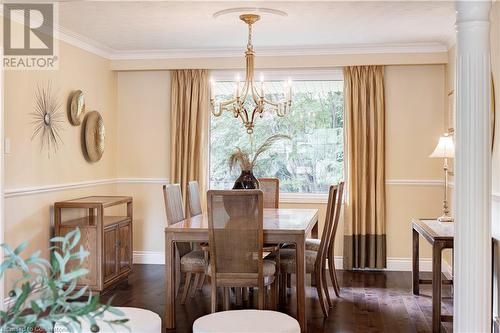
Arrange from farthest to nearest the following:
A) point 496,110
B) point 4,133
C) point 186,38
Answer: point 186,38, point 4,133, point 496,110

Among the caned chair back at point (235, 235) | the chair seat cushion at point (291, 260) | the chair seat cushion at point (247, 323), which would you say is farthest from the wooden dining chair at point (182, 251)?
the chair seat cushion at point (247, 323)

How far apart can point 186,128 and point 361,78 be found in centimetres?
210

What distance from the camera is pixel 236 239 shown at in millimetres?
4012

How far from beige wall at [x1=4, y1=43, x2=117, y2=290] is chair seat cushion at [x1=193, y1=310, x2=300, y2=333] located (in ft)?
7.92

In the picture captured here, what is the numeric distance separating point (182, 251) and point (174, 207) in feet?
1.25

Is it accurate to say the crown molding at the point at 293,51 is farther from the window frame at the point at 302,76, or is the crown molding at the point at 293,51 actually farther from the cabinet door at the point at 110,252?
the cabinet door at the point at 110,252

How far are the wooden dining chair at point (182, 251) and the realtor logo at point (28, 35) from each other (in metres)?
1.65

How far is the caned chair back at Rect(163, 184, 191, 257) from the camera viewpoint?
4.66 m

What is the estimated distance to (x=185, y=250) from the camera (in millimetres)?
4852

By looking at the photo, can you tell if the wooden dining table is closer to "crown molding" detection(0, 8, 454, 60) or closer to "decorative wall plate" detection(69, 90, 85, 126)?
"decorative wall plate" detection(69, 90, 85, 126)

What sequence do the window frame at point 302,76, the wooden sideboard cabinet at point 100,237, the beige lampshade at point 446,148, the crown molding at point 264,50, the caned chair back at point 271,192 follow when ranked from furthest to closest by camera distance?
the window frame at point 302,76 → the crown molding at point 264,50 → the caned chair back at point 271,192 → the wooden sideboard cabinet at point 100,237 → the beige lampshade at point 446,148

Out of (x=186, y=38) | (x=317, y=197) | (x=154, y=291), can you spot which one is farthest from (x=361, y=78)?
(x=154, y=291)

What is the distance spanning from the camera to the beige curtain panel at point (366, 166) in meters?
6.31

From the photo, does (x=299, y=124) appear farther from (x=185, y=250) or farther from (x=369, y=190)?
(x=185, y=250)
